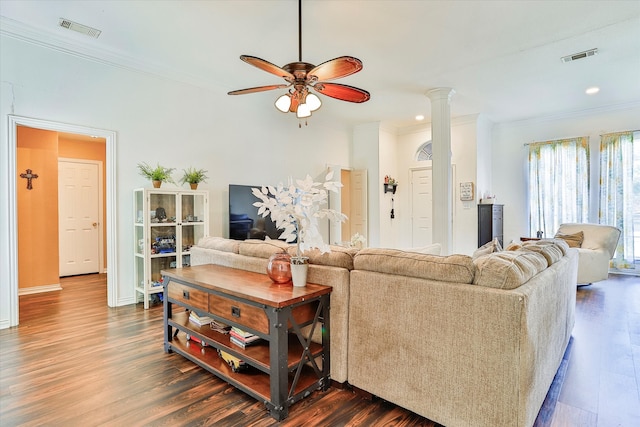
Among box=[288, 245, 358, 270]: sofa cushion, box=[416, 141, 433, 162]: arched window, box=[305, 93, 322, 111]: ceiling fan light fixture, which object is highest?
box=[416, 141, 433, 162]: arched window

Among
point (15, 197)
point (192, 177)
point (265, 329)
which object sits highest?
point (192, 177)

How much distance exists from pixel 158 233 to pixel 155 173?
751 mm

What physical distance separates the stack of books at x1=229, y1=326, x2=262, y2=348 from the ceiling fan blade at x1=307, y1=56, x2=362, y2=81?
199 centimetres

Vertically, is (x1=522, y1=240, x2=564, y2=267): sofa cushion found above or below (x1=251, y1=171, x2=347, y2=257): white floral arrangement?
below

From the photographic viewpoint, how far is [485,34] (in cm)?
351

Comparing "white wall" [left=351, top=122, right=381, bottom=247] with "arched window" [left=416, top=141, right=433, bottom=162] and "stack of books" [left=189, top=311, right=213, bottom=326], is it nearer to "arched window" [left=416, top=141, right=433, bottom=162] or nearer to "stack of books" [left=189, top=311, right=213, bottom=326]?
"arched window" [left=416, top=141, right=433, bottom=162]

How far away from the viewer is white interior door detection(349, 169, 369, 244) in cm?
703

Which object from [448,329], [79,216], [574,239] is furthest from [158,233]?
[574,239]

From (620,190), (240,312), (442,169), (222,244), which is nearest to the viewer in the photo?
(240,312)

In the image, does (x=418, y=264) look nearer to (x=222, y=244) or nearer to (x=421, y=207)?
(x=222, y=244)

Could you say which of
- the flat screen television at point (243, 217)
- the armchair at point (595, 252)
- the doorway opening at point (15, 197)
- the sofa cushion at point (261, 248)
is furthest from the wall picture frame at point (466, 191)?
the doorway opening at point (15, 197)

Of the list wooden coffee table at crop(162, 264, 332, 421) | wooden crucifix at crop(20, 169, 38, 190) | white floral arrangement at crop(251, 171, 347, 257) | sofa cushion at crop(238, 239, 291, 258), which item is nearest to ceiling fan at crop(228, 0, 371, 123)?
white floral arrangement at crop(251, 171, 347, 257)

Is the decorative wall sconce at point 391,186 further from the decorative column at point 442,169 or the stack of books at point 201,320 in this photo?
the stack of books at point 201,320

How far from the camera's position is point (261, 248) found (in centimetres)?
256
